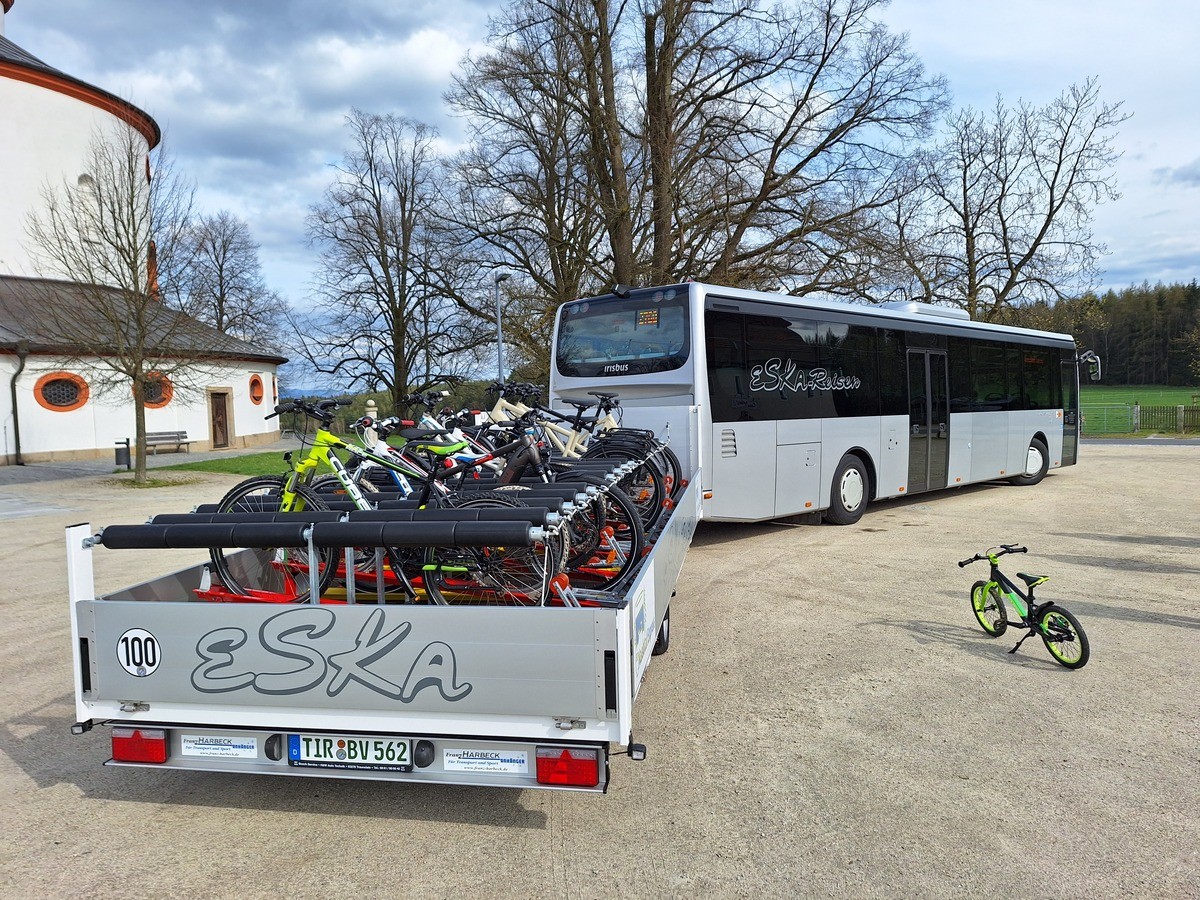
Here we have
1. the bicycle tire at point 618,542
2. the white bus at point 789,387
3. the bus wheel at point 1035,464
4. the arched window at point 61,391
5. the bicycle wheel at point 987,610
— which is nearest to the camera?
the bicycle tire at point 618,542

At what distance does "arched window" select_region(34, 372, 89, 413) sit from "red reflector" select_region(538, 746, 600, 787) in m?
28.8

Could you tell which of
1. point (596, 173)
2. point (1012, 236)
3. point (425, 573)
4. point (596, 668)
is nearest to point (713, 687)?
point (425, 573)

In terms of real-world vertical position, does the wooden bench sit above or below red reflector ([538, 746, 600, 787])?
above

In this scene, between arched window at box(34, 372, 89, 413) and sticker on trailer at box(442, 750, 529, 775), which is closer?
sticker on trailer at box(442, 750, 529, 775)

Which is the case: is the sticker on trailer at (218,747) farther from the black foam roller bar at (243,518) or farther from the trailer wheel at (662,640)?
the trailer wheel at (662,640)

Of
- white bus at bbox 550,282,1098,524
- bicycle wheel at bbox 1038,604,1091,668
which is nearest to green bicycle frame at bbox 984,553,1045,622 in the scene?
bicycle wheel at bbox 1038,604,1091,668

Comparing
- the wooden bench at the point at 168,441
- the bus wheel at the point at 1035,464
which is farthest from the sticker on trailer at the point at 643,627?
the wooden bench at the point at 168,441

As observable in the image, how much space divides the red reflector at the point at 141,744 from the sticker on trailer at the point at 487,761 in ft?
3.93

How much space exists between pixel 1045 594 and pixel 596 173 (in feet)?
55.2

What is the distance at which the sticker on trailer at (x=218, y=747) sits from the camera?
3.33m

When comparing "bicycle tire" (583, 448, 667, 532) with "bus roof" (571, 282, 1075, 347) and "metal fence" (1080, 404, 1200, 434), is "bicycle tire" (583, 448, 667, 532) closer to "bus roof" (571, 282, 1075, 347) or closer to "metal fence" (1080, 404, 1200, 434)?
"bus roof" (571, 282, 1075, 347)

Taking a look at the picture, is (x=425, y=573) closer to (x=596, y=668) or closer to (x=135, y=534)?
(x=135, y=534)

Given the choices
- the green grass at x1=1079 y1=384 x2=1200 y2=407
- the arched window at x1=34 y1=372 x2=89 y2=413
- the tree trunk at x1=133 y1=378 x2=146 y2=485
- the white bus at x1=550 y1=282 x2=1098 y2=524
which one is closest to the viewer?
the white bus at x1=550 y1=282 x2=1098 y2=524

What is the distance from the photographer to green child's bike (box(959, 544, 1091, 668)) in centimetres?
528
